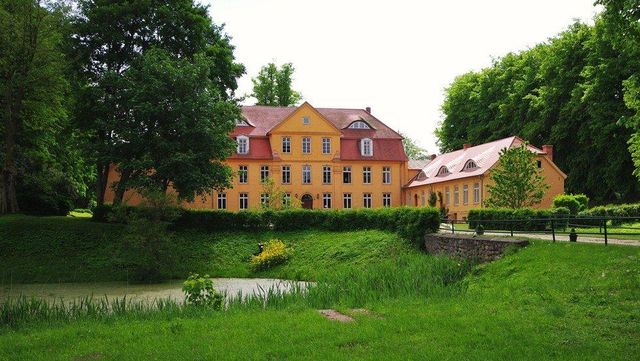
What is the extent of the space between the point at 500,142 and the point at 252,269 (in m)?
24.1

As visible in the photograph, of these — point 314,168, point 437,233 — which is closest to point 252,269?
point 437,233

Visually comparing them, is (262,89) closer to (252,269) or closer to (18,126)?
(18,126)

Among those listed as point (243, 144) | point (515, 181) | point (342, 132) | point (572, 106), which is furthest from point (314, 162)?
point (515, 181)

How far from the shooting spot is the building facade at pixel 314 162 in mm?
48500

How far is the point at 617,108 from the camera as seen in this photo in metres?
38.2

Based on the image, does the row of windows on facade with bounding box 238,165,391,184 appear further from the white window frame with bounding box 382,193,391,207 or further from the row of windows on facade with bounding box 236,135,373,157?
the row of windows on facade with bounding box 236,135,373,157

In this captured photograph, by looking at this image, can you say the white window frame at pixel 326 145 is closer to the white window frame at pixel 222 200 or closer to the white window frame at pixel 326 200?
the white window frame at pixel 326 200

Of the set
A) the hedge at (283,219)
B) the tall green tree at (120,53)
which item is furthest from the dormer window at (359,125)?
the tall green tree at (120,53)

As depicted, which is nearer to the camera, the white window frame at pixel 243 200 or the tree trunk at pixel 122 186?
the tree trunk at pixel 122 186

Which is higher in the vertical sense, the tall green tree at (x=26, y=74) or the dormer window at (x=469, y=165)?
the tall green tree at (x=26, y=74)

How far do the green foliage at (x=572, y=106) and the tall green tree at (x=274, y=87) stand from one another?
19577 millimetres

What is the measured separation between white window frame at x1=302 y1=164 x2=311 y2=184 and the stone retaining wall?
25305 millimetres

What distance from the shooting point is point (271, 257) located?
87.3ft

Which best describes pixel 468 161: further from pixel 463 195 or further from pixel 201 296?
pixel 201 296
